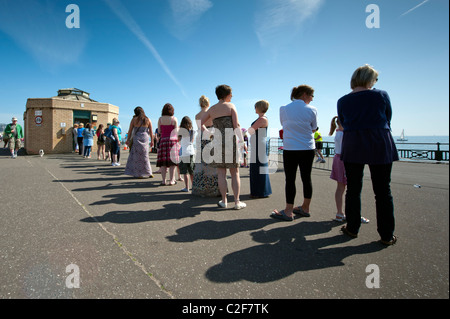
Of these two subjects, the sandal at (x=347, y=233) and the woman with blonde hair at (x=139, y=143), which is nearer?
the sandal at (x=347, y=233)

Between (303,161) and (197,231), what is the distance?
1.72m

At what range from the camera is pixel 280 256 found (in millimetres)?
2240

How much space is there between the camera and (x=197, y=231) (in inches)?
112

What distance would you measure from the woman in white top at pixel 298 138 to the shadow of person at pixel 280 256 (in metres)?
0.62

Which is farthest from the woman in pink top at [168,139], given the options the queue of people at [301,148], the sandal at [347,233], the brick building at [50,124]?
the brick building at [50,124]

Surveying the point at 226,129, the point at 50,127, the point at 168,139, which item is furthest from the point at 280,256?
the point at 50,127

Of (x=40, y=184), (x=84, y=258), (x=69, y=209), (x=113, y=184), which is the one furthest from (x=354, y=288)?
(x=40, y=184)

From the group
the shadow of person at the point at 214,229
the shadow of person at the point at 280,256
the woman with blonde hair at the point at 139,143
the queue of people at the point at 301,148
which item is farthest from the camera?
the woman with blonde hair at the point at 139,143

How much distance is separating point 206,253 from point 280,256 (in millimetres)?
705

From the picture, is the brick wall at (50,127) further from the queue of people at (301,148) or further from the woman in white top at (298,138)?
the woman in white top at (298,138)

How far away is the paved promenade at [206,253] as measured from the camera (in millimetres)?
1718

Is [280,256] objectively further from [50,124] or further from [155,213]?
[50,124]

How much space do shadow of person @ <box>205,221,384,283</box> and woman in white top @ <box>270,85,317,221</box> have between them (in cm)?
62
